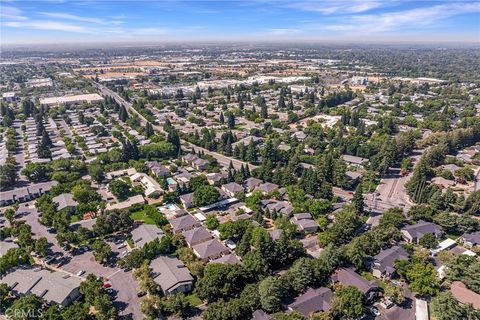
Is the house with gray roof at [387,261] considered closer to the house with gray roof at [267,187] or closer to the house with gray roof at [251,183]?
the house with gray roof at [267,187]

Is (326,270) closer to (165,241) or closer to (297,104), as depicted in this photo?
(165,241)

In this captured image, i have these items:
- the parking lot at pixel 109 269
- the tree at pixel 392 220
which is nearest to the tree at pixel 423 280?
the tree at pixel 392 220

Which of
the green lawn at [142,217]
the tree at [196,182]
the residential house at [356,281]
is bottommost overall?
the green lawn at [142,217]

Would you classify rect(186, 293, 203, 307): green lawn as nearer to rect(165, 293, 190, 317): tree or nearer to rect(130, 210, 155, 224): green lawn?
rect(165, 293, 190, 317): tree

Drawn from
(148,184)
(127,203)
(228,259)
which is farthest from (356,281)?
(148,184)

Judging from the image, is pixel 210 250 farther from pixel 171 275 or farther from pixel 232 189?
pixel 232 189

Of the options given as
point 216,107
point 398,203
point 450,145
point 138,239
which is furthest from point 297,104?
point 138,239
